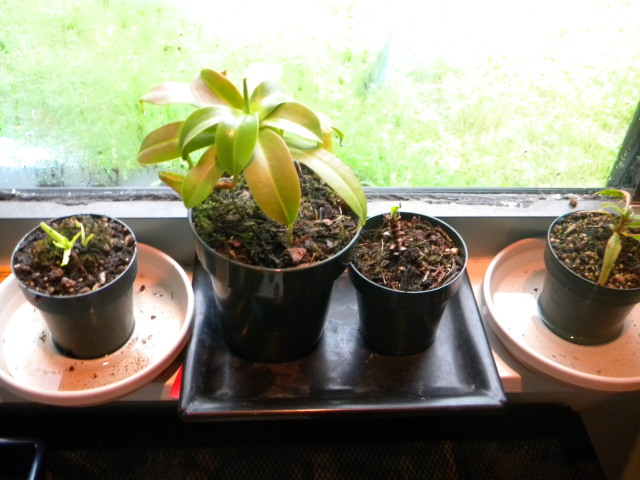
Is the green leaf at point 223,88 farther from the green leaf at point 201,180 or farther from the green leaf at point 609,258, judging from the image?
the green leaf at point 609,258

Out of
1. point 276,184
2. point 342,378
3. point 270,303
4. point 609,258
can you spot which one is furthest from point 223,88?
point 609,258

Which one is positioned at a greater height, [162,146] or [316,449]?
[162,146]

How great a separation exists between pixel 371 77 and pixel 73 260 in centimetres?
65

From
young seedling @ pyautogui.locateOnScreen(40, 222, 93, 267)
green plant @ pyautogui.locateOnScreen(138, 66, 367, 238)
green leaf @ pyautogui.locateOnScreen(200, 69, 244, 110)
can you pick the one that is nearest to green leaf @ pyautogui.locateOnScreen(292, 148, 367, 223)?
green plant @ pyautogui.locateOnScreen(138, 66, 367, 238)

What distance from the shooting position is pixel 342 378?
96 centimetres

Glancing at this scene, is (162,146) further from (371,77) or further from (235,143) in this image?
(371,77)

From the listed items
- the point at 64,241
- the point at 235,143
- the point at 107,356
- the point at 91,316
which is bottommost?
the point at 107,356

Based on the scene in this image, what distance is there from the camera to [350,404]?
3.01ft

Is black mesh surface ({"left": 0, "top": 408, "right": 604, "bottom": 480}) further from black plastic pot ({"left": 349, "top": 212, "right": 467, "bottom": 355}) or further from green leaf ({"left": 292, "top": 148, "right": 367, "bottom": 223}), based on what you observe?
green leaf ({"left": 292, "top": 148, "right": 367, "bottom": 223})

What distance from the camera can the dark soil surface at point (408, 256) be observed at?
0.89 m

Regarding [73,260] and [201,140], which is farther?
[73,260]

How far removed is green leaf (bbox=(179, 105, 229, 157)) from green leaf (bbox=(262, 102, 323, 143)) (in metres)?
0.06

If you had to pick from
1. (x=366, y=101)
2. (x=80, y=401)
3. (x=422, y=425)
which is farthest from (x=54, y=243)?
(x=422, y=425)

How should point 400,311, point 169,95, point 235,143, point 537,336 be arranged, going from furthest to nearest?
point 537,336
point 400,311
point 169,95
point 235,143
